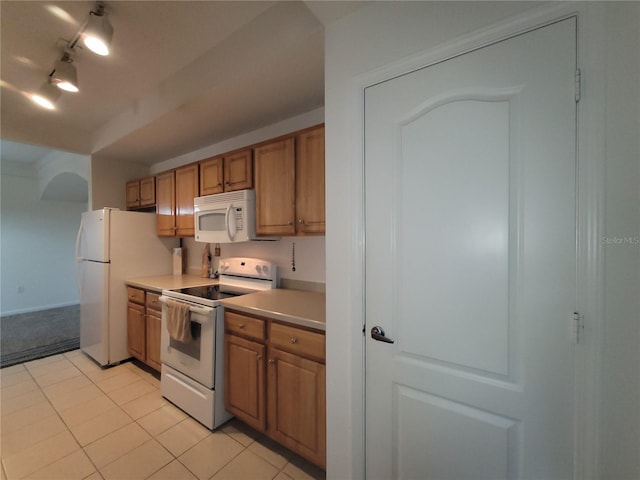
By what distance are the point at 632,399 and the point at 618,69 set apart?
0.92 metres

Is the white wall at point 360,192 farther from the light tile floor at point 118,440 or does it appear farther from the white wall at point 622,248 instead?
the light tile floor at point 118,440

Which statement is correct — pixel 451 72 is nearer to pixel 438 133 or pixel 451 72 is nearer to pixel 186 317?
pixel 438 133

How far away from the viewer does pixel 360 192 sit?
114cm

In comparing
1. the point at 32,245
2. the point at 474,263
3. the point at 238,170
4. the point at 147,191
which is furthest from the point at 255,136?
the point at 32,245

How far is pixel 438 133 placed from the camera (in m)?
0.98

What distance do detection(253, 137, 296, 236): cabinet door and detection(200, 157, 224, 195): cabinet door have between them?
0.45 m

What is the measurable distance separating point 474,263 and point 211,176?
7.59 feet

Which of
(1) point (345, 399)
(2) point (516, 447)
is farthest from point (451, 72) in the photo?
(1) point (345, 399)

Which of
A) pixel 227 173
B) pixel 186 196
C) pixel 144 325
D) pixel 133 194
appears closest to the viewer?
pixel 227 173

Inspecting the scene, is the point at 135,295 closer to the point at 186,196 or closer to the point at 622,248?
the point at 186,196

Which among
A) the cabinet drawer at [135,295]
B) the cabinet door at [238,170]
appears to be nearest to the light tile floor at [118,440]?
the cabinet drawer at [135,295]

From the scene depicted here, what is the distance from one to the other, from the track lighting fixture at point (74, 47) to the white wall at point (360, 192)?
123 cm

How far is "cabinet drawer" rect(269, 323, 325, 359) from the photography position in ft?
4.53

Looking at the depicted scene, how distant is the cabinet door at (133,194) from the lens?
319 centimetres
